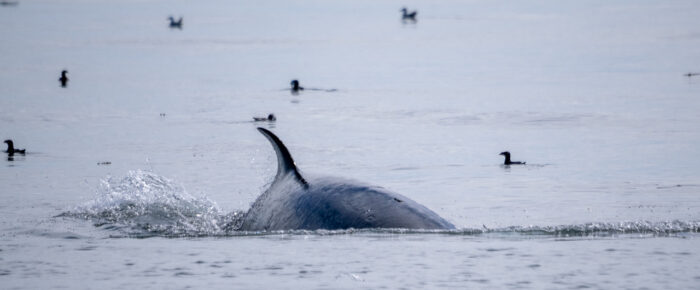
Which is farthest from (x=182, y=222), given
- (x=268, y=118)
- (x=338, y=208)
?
Result: (x=268, y=118)

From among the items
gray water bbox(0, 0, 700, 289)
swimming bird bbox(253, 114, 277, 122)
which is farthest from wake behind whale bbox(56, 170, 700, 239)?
swimming bird bbox(253, 114, 277, 122)

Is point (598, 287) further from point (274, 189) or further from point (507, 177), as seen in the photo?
point (507, 177)

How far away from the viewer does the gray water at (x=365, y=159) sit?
12.1 m

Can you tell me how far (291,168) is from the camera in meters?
13.1

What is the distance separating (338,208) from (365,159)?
11267 mm

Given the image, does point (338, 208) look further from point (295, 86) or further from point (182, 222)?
point (295, 86)

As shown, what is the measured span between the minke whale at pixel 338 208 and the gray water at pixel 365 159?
0.15 metres

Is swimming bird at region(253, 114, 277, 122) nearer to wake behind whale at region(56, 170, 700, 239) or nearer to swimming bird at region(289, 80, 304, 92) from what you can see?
swimming bird at region(289, 80, 304, 92)

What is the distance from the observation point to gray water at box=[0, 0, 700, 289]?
12062 mm

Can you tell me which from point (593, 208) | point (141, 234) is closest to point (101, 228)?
point (141, 234)

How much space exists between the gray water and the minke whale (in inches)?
5.7

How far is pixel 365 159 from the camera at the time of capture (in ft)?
75.9

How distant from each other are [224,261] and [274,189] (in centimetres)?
104

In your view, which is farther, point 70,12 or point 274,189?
point 70,12
